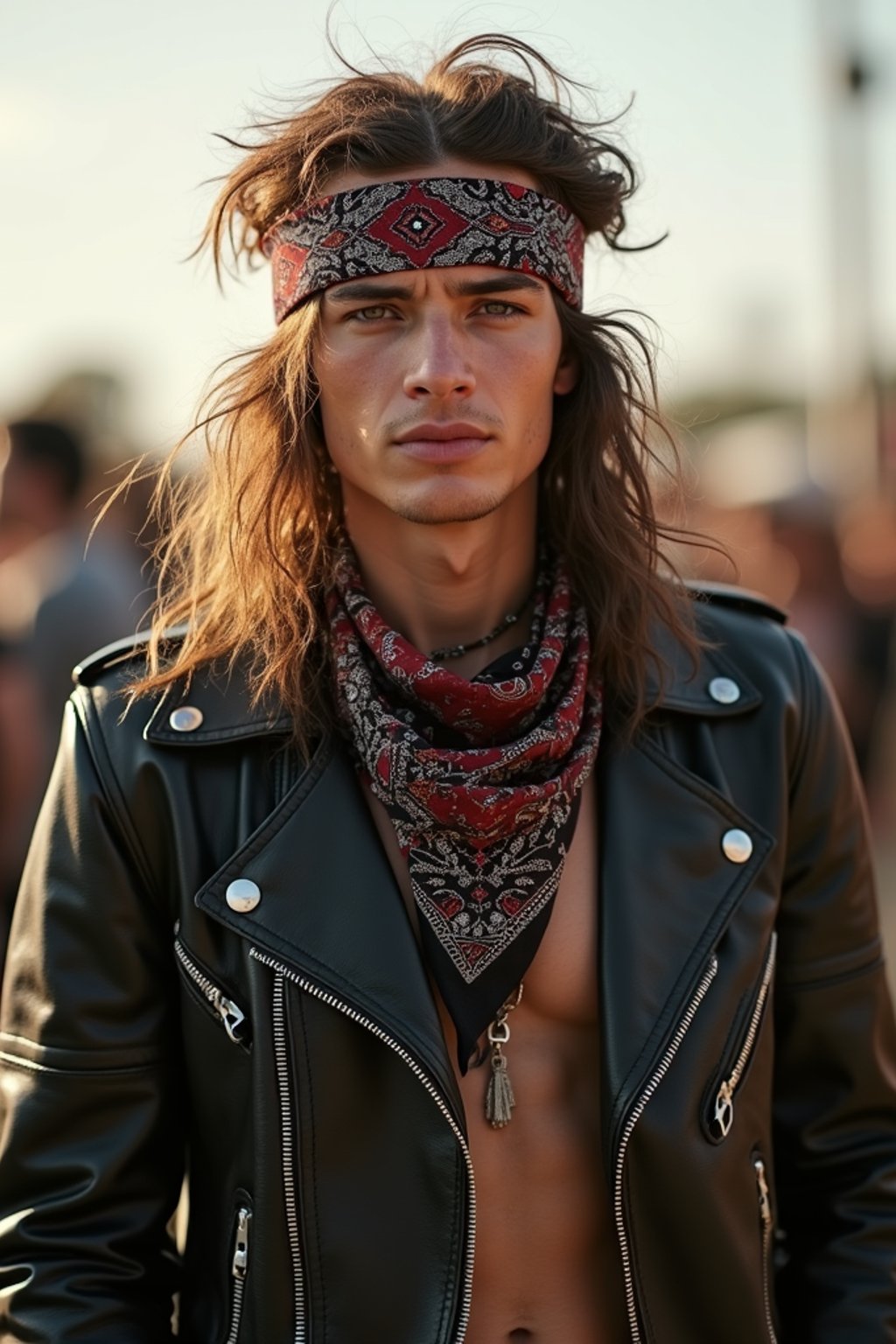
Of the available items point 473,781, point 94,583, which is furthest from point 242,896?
point 94,583

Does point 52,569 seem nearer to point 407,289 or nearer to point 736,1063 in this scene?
point 407,289

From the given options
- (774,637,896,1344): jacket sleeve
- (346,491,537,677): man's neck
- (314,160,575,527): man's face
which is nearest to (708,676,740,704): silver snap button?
(774,637,896,1344): jacket sleeve

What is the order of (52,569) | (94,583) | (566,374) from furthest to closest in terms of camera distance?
(52,569)
(94,583)
(566,374)

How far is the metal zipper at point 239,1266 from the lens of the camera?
92.8 inches

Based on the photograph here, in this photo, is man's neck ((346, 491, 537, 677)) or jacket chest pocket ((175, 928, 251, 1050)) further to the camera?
man's neck ((346, 491, 537, 677))

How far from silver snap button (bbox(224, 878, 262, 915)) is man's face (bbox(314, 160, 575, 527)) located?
2.20 ft

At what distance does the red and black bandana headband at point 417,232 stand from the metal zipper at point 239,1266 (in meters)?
1.52

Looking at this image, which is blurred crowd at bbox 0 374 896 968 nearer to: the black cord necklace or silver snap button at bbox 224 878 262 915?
the black cord necklace

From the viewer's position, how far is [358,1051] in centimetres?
239

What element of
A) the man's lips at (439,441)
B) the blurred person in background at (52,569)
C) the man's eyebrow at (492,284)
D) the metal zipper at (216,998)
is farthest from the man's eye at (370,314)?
the blurred person in background at (52,569)

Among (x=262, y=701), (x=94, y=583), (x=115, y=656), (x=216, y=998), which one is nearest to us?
(x=216, y=998)

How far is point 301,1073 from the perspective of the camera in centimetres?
236

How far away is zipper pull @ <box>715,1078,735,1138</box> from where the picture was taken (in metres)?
2.46

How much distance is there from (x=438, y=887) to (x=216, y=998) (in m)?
0.38
